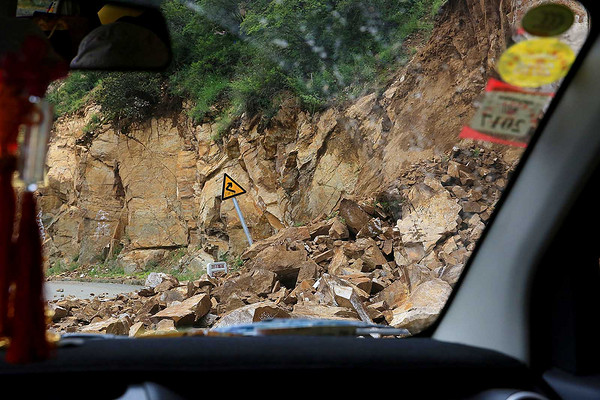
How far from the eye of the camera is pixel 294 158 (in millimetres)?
12039

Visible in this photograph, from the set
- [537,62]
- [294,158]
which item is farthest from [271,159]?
[537,62]

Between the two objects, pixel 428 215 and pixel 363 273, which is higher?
pixel 428 215

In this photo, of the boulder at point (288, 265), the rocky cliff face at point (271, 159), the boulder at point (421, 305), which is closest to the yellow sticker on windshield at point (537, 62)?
the boulder at point (421, 305)

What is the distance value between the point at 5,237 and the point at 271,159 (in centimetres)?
1131

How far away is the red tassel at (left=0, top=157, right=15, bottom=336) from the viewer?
1.10 metres

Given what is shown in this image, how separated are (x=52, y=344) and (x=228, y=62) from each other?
4082mm

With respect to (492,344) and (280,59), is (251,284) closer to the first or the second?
(280,59)

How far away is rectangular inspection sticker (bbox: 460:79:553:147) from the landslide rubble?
71cm

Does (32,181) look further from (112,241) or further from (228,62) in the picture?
(112,241)

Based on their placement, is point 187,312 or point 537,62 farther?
point 187,312

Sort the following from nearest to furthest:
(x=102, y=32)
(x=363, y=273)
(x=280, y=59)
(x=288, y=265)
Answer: (x=102, y=32) < (x=363, y=273) < (x=288, y=265) < (x=280, y=59)

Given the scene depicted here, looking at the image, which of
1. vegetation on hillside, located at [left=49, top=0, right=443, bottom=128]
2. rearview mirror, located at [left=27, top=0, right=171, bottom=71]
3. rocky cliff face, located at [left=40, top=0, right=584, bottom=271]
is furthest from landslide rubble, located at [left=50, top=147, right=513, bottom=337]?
vegetation on hillside, located at [left=49, top=0, right=443, bottom=128]

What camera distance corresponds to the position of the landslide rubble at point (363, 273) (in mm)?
3863

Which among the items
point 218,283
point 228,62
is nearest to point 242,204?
point 218,283
